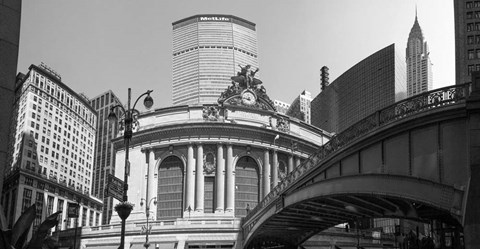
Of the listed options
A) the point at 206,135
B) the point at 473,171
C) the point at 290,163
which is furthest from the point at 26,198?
the point at 473,171

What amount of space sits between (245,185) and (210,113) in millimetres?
10405

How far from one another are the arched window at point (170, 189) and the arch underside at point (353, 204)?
18403 millimetres

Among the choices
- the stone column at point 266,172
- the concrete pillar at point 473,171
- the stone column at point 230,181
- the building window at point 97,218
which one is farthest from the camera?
the building window at point 97,218

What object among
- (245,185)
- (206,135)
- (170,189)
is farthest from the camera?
(245,185)

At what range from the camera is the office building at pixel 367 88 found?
570 ft

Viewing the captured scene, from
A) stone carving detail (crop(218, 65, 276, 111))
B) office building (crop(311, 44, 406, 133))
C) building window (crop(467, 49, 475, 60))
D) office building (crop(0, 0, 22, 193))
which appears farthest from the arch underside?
office building (crop(311, 44, 406, 133))

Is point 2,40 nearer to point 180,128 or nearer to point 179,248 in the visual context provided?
point 179,248

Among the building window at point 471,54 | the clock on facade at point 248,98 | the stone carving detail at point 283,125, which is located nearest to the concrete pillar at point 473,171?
the stone carving detail at point 283,125

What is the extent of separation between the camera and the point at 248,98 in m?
85.8

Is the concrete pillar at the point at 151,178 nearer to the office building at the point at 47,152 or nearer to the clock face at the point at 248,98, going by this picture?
the clock face at the point at 248,98

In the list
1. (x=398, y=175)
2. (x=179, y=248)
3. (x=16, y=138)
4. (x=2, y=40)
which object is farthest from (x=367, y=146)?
(x=16, y=138)

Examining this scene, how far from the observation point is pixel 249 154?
81438mm

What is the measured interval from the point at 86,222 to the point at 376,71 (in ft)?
290

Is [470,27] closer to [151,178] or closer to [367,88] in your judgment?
[151,178]
